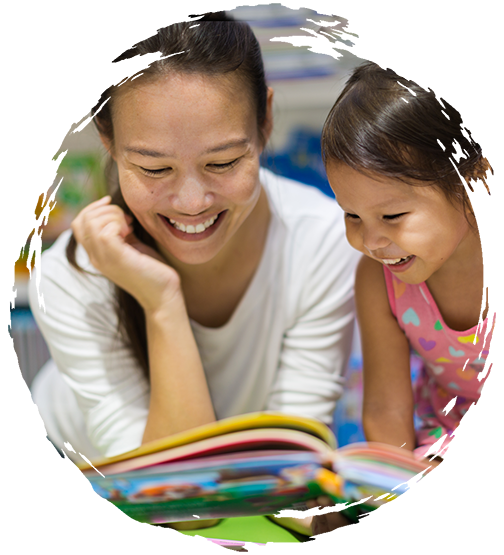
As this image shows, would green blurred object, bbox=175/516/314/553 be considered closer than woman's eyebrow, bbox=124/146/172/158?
No

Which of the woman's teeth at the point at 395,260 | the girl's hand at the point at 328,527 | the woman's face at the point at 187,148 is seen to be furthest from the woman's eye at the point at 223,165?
the girl's hand at the point at 328,527

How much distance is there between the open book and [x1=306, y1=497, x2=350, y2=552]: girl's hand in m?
0.01

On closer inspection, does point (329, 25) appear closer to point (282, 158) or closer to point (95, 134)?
point (282, 158)

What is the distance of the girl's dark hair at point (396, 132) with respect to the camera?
1.93 feet

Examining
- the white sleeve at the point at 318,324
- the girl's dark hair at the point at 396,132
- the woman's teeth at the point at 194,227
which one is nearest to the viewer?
the girl's dark hair at the point at 396,132

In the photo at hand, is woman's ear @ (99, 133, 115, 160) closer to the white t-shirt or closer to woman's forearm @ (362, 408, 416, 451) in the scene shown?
the white t-shirt

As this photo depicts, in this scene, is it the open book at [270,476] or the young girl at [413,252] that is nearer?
the young girl at [413,252]

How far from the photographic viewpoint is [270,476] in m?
0.70

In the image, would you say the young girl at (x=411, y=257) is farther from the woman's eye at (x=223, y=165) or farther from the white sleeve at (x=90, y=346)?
the white sleeve at (x=90, y=346)

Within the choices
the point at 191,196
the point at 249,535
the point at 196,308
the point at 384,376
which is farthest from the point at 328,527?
the point at 191,196

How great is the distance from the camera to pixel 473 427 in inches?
29.0

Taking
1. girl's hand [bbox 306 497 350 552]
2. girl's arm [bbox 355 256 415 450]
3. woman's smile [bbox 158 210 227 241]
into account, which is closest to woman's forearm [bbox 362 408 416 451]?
girl's arm [bbox 355 256 415 450]

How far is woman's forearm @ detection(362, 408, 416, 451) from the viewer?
0.77 meters

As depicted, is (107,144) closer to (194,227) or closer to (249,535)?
(194,227)
